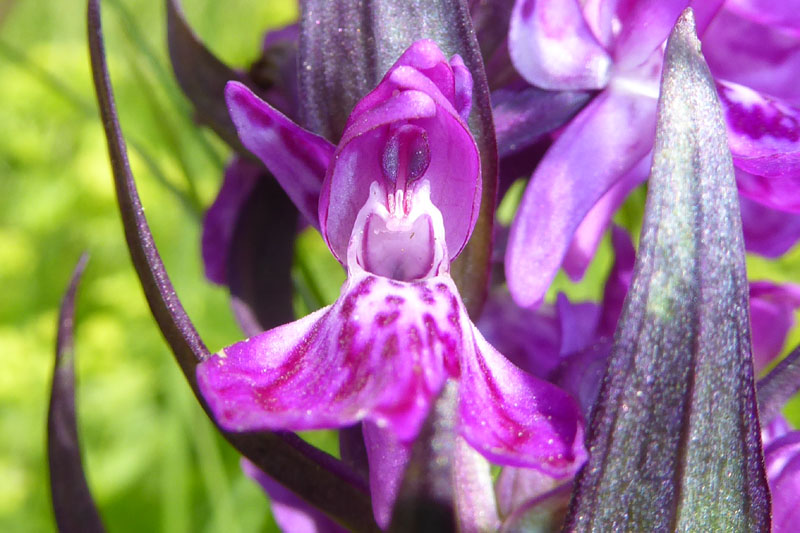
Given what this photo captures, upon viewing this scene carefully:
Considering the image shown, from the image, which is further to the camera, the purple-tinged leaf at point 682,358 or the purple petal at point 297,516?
the purple petal at point 297,516

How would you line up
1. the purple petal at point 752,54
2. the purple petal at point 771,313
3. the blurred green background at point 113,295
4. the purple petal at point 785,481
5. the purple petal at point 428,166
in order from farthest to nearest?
the blurred green background at point 113,295 → the purple petal at point 771,313 → the purple petal at point 752,54 → the purple petal at point 785,481 → the purple petal at point 428,166

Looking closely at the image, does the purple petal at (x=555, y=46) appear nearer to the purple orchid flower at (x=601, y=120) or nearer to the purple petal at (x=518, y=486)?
the purple orchid flower at (x=601, y=120)

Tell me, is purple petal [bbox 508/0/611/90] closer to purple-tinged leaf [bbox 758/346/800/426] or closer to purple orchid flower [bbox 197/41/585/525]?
purple orchid flower [bbox 197/41/585/525]

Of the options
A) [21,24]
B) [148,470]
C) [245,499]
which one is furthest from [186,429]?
[21,24]

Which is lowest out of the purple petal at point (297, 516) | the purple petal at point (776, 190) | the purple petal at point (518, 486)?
the purple petal at point (297, 516)

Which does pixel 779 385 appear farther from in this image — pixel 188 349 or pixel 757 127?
pixel 188 349

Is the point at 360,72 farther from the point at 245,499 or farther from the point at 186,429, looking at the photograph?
the point at 245,499

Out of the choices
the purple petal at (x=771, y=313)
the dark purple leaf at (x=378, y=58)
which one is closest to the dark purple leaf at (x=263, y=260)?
the dark purple leaf at (x=378, y=58)
